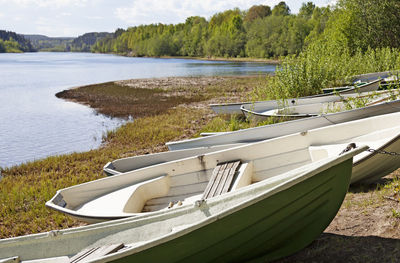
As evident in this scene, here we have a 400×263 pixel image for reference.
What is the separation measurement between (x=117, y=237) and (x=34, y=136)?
12.1m

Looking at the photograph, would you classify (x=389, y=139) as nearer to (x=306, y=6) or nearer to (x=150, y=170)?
(x=150, y=170)

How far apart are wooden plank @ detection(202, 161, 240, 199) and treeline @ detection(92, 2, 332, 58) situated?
48231mm

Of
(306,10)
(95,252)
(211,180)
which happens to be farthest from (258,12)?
(95,252)

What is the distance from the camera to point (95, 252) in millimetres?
3543

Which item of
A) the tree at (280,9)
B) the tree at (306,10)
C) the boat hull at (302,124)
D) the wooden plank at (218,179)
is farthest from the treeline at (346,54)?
the tree at (280,9)

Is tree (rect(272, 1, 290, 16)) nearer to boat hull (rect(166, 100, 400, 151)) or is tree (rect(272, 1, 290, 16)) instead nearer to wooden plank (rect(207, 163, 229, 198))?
boat hull (rect(166, 100, 400, 151))

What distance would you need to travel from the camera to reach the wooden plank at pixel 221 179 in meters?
4.72

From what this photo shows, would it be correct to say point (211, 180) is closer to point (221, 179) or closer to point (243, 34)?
point (221, 179)

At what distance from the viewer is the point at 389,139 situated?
4.30 meters

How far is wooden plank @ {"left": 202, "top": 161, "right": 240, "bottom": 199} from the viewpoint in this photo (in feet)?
15.5

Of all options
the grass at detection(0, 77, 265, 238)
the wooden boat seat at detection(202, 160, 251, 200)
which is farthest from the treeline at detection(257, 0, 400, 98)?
the wooden boat seat at detection(202, 160, 251, 200)

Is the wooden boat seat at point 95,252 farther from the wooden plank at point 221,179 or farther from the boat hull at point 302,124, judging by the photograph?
the boat hull at point 302,124

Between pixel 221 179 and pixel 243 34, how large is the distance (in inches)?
3602

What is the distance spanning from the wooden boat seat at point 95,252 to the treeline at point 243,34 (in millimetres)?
50252
